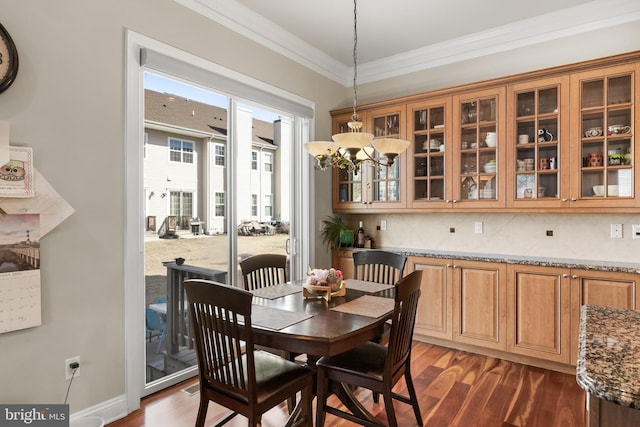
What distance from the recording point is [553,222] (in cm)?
340

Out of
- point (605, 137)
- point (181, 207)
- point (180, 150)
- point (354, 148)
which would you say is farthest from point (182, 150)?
point (605, 137)

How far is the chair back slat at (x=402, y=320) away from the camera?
1888 mm

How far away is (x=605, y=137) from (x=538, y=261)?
42.8 inches

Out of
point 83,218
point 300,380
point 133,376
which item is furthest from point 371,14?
point 133,376

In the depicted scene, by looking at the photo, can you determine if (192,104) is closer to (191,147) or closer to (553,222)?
(191,147)

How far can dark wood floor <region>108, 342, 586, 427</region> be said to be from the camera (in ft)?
7.70

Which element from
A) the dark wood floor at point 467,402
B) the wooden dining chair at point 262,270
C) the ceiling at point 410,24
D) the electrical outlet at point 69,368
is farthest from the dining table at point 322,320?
the ceiling at point 410,24

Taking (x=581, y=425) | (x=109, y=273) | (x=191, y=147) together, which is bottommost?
(x=581, y=425)

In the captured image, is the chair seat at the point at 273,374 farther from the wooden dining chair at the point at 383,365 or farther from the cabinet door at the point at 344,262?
the cabinet door at the point at 344,262

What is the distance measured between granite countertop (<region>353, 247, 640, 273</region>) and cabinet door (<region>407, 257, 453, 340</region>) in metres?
0.09

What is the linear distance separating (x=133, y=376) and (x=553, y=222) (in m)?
3.62

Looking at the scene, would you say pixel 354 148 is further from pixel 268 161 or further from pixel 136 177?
pixel 268 161

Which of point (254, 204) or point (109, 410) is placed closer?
point (109, 410)

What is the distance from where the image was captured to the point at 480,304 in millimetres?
3357
